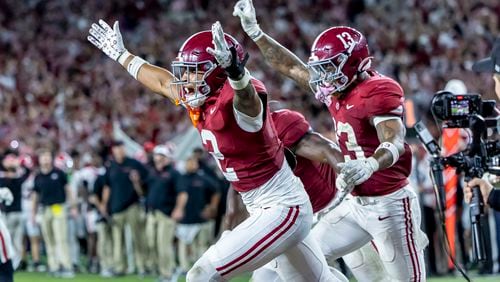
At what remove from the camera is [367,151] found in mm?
6156

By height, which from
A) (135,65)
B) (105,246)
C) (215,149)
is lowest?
(105,246)

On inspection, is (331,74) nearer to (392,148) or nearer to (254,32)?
(392,148)

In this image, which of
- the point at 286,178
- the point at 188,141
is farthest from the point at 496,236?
the point at 286,178

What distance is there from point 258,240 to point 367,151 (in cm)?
99

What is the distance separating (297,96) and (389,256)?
9671 mm

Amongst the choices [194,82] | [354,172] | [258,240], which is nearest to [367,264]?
[258,240]

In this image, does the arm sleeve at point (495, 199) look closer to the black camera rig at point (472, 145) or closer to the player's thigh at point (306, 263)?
the black camera rig at point (472, 145)

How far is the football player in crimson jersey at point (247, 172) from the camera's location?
552cm

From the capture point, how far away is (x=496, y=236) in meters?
11.7

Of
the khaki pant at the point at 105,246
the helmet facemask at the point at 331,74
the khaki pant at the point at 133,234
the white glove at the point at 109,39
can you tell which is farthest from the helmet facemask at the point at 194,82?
the khaki pant at the point at 105,246

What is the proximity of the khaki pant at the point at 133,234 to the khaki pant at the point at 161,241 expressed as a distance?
15 centimetres

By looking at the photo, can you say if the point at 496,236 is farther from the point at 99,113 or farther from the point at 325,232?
the point at 99,113

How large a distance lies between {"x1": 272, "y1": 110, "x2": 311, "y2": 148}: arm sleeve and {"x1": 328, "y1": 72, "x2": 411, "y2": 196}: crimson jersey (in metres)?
0.31

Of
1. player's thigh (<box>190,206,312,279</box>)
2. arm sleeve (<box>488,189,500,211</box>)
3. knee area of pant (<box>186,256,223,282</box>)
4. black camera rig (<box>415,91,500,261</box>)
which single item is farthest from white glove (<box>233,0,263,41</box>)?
arm sleeve (<box>488,189,500,211</box>)
